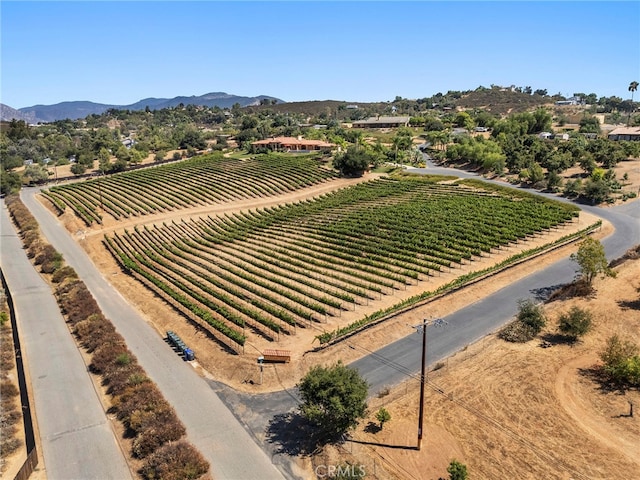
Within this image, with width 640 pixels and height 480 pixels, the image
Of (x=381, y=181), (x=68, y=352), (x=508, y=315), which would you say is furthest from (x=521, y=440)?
(x=381, y=181)

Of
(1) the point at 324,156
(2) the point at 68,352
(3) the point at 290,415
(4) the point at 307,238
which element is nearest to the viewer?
(3) the point at 290,415

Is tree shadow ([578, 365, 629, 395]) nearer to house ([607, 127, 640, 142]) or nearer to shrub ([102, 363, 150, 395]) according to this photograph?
shrub ([102, 363, 150, 395])

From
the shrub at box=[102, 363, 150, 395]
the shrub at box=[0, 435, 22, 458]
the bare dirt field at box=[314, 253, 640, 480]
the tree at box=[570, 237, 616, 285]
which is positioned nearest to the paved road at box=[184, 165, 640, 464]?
the bare dirt field at box=[314, 253, 640, 480]

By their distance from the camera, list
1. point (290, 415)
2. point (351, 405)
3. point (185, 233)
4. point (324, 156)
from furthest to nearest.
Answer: point (324, 156), point (185, 233), point (290, 415), point (351, 405)

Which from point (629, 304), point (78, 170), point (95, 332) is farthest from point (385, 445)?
point (78, 170)

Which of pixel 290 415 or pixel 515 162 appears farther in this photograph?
pixel 515 162

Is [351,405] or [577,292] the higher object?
[351,405]

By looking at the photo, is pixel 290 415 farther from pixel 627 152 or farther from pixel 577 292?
pixel 627 152

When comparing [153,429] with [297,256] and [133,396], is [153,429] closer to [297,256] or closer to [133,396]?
[133,396]
